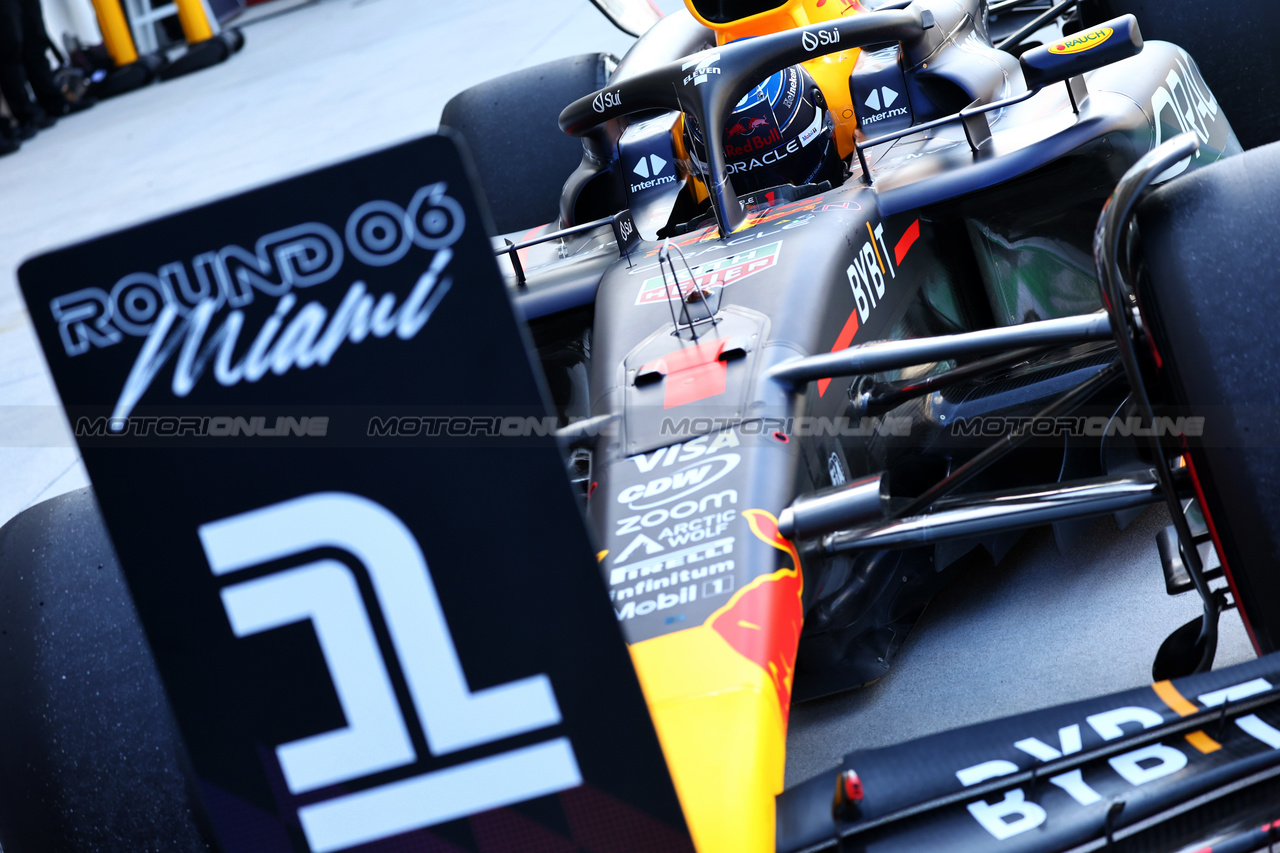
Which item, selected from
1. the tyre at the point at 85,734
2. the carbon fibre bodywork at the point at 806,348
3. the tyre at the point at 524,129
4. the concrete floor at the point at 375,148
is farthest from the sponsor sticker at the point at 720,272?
the tyre at the point at 524,129

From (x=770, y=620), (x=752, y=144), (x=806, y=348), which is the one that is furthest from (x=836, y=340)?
(x=752, y=144)

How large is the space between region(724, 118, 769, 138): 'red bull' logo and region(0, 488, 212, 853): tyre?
138cm

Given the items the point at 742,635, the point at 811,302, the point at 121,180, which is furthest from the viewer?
the point at 121,180

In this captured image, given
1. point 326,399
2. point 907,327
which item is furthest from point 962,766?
point 907,327

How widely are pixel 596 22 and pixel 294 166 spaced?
2.40 meters

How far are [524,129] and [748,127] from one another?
1.02 metres

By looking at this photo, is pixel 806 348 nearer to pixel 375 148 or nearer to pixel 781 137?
pixel 781 137

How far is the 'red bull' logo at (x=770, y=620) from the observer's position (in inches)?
53.6

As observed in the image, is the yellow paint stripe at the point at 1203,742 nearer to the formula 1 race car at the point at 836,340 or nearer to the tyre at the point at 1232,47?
the formula 1 race car at the point at 836,340

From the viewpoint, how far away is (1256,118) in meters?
2.82

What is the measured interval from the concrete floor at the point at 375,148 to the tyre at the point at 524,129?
113 cm

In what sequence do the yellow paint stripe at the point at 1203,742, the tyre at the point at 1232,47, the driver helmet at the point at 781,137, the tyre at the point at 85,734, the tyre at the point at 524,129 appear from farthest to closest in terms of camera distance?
1. the tyre at the point at 524,129
2. the tyre at the point at 1232,47
3. the driver helmet at the point at 781,137
4. the tyre at the point at 85,734
5. the yellow paint stripe at the point at 1203,742

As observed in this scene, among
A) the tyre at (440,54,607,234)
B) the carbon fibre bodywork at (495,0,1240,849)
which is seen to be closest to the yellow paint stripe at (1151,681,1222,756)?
the carbon fibre bodywork at (495,0,1240,849)

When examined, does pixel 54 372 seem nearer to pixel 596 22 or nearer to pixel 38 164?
pixel 596 22
